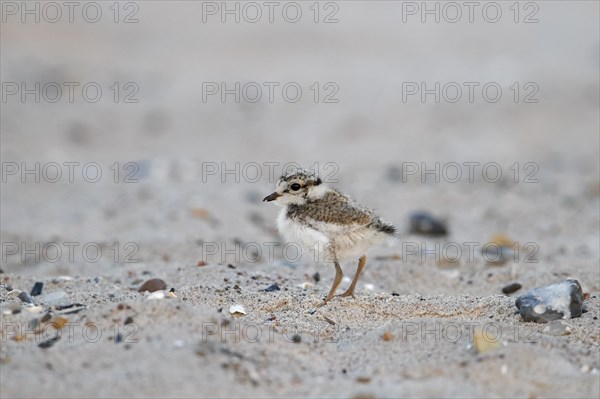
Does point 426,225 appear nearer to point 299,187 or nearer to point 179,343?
point 299,187

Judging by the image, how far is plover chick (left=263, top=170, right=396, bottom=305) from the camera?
18.6 ft

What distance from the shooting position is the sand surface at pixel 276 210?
4.07 metres

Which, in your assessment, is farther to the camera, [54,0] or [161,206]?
[54,0]

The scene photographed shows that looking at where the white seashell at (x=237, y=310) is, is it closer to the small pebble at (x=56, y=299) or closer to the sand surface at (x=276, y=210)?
the sand surface at (x=276, y=210)

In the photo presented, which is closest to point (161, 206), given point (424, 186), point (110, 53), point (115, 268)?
point (115, 268)

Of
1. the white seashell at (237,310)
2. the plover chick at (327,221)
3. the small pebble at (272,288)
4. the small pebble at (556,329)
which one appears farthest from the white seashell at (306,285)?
the small pebble at (556,329)

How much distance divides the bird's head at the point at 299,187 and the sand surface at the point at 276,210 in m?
0.61

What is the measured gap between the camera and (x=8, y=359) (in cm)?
401

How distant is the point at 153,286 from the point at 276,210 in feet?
13.1

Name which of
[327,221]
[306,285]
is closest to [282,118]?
[306,285]

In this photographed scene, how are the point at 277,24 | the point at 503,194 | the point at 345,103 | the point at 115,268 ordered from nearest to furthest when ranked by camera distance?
the point at 115,268 < the point at 503,194 < the point at 345,103 < the point at 277,24

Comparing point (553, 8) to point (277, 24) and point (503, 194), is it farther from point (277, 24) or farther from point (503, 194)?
point (503, 194)

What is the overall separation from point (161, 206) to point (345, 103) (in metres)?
6.56

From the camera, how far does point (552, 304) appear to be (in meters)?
5.07
